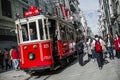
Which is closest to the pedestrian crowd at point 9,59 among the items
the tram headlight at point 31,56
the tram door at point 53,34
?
the tram door at point 53,34

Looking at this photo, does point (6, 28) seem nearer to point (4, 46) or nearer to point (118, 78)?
point (4, 46)

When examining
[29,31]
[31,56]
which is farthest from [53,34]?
[31,56]

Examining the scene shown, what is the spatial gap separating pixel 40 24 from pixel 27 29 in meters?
0.73

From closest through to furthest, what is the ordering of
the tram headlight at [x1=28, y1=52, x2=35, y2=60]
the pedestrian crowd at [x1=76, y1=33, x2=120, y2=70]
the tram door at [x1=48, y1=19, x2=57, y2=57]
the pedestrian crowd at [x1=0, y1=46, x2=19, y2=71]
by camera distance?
1. the tram headlight at [x1=28, y1=52, x2=35, y2=60]
2. the pedestrian crowd at [x1=76, y1=33, x2=120, y2=70]
3. the tram door at [x1=48, y1=19, x2=57, y2=57]
4. the pedestrian crowd at [x1=0, y1=46, x2=19, y2=71]

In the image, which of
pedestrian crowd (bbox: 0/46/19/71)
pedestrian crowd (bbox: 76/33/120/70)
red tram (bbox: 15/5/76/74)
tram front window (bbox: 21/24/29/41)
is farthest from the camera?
pedestrian crowd (bbox: 0/46/19/71)

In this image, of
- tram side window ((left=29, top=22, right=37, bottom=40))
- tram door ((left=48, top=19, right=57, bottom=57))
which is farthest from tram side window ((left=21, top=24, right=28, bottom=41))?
tram door ((left=48, top=19, right=57, bottom=57))

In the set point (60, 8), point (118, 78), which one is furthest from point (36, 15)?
point (60, 8)

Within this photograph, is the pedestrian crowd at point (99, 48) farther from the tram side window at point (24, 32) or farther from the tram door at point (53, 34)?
the tram side window at point (24, 32)

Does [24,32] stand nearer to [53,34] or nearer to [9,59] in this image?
[53,34]

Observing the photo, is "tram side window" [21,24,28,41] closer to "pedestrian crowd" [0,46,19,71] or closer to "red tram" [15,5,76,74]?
"red tram" [15,5,76,74]

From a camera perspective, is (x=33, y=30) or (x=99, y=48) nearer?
(x=33, y=30)

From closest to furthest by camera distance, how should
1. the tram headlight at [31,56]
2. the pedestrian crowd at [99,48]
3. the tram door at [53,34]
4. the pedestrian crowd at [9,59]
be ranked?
the tram headlight at [31,56]
the pedestrian crowd at [99,48]
the tram door at [53,34]
the pedestrian crowd at [9,59]

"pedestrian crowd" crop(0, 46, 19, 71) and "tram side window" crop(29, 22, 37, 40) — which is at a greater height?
"tram side window" crop(29, 22, 37, 40)

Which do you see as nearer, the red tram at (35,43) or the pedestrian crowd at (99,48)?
the red tram at (35,43)
